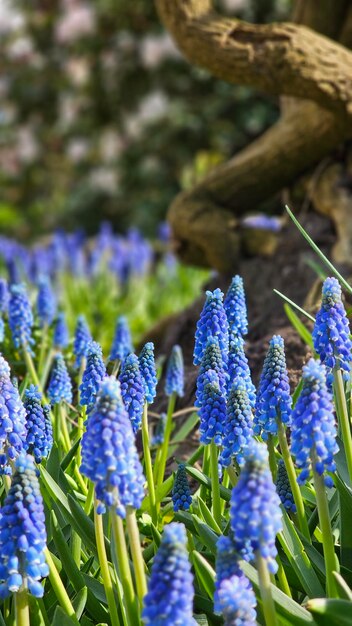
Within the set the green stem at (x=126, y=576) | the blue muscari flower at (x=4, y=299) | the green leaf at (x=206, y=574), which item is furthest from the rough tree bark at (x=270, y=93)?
the green stem at (x=126, y=576)

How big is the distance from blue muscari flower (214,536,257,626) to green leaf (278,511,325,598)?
46 cm

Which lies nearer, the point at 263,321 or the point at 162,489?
the point at 162,489

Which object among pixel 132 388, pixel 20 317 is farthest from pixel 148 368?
pixel 20 317

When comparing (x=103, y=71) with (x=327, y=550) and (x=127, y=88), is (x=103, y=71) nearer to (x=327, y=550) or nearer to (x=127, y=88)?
(x=127, y=88)

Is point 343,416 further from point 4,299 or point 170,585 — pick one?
point 4,299

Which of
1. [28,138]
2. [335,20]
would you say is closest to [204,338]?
[335,20]

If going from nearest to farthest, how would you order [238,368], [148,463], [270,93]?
[238,368] → [148,463] → [270,93]

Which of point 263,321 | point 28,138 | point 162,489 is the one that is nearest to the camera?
point 162,489

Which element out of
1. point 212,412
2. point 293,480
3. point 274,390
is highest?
point 274,390

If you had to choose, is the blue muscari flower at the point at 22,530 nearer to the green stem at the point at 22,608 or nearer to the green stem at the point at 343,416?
the green stem at the point at 22,608

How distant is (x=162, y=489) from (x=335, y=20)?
4.25m

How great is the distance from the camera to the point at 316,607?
1861 mm

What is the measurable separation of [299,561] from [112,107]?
11456 mm

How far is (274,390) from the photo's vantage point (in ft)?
7.59
